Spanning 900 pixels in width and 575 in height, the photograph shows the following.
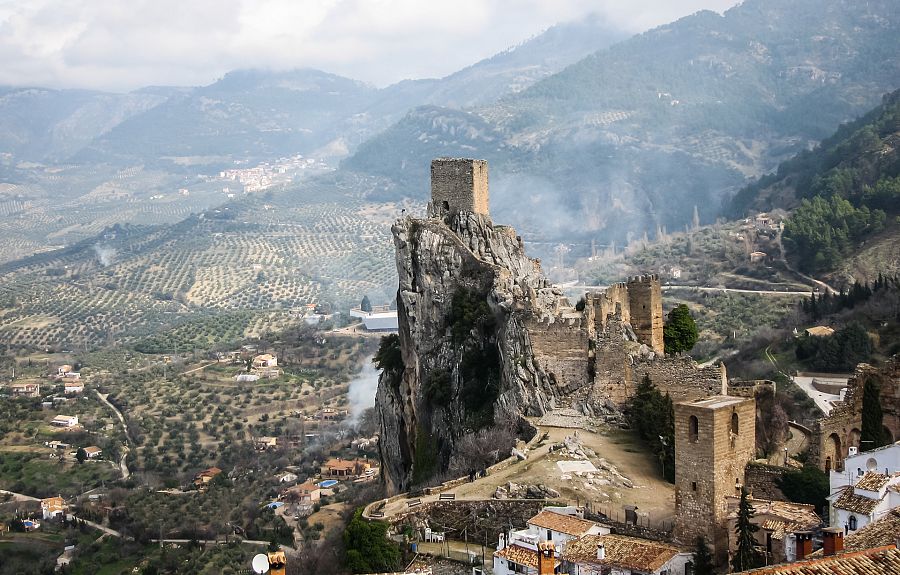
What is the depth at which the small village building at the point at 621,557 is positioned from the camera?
23.3 metres

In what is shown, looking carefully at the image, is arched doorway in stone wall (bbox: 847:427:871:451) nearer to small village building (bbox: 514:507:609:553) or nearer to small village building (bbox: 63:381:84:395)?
small village building (bbox: 514:507:609:553)

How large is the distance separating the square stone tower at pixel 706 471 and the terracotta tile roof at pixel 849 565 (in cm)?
479

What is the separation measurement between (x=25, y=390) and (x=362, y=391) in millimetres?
26953

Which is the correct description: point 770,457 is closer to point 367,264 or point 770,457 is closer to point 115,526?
point 115,526

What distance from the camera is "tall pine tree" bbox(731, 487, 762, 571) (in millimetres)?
23031

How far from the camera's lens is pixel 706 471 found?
24828 mm

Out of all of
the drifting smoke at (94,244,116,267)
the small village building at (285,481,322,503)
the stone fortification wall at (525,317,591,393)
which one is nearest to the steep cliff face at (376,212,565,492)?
the stone fortification wall at (525,317,591,393)

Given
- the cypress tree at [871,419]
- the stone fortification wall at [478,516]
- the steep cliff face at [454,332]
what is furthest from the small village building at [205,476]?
the cypress tree at [871,419]

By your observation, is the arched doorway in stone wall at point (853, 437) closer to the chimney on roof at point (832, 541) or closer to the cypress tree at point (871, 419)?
the cypress tree at point (871, 419)

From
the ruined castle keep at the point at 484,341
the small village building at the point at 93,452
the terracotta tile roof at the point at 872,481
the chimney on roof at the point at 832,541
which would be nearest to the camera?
the chimney on roof at the point at 832,541

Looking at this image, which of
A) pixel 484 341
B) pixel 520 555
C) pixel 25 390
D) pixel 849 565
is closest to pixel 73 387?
pixel 25 390

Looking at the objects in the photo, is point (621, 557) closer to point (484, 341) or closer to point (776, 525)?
point (776, 525)

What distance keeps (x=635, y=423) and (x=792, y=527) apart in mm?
11524

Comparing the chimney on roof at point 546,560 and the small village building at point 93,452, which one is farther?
the small village building at point 93,452
